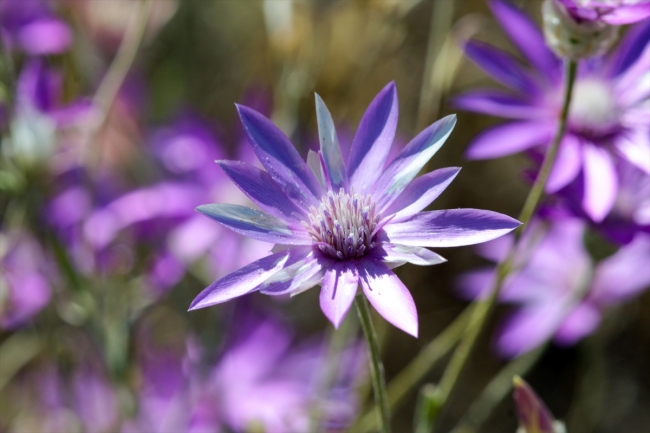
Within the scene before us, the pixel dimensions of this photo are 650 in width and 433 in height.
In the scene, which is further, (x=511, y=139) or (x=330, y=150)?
(x=511, y=139)

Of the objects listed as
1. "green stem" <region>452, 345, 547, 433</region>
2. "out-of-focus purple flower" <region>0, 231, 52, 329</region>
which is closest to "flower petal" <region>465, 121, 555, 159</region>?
"green stem" <region>452, 345, 547, 433</region>

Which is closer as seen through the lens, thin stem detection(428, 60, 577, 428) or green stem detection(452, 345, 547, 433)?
thin stem detection(428, 60, 577, 428)

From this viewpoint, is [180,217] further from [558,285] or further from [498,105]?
[558,285]

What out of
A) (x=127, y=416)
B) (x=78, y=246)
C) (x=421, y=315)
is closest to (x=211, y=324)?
(x=127, y=416)

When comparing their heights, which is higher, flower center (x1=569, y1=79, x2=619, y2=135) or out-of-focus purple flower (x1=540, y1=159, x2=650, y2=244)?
flower center (x1=569, y1=79, x2=619, y2=135)

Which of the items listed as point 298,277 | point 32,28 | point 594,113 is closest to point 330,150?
point 298,277

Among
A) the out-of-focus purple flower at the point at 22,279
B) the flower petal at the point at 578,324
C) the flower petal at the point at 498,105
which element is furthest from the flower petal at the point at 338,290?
the flower petal at the point at 578,324

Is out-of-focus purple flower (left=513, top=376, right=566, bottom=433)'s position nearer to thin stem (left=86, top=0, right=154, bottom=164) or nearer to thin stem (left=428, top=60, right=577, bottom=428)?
thin stem (left=428, top=60, right=577, bottom=428)

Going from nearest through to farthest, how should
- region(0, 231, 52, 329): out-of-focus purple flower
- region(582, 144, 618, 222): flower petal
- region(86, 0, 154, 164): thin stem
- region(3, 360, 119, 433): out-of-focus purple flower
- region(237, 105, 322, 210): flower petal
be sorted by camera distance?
region(237, 105, 322, 210): flower petal → region(582, 144, 618, 222): flower petal → region(86, 0, 154, 164): thin stem → region(0, 231, 52, 329): out-of-focus purple flower → region(3, 360, 119, 433): out-of-focus purple flower

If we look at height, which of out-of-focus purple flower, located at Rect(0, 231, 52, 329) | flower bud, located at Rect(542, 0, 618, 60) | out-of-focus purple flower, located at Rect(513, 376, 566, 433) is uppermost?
flower bud, located at Rect(542, 0, 618, 60)
